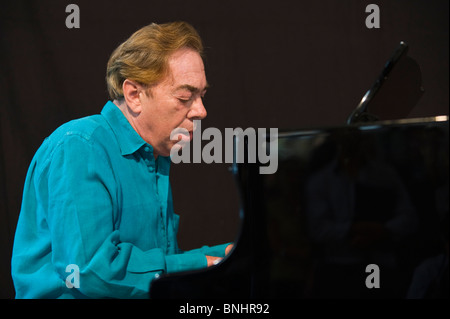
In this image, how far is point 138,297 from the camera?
1.53m

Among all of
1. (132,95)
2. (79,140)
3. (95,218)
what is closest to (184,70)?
(132,95)

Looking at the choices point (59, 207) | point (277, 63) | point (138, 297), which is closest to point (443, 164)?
point (138, 297)

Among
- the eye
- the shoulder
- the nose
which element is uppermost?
the eye

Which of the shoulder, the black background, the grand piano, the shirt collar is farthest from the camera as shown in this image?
the black background

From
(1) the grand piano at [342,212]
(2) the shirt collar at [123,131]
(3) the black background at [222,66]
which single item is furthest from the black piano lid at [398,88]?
(3) the black background at [222,66]

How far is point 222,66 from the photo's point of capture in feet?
10.3

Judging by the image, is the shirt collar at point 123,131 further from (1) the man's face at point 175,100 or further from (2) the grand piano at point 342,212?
(2) the grand piano at point 342,212

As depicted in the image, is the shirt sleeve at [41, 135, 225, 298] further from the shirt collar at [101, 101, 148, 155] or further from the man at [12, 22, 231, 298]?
the shirt collar at [101, 101, 148, 155]

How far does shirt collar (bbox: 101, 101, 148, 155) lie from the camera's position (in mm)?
1783

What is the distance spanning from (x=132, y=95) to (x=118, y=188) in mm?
384

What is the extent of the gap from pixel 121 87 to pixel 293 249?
995 millimetres

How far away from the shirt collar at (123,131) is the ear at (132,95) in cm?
5

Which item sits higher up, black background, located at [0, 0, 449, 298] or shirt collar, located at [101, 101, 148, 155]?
black background, located at [0, 0, 449, 298]

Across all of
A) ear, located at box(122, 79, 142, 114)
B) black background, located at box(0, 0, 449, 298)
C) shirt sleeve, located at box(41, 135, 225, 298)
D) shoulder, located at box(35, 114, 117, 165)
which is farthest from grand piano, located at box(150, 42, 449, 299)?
black background, located at box(0, 0, 449, 298)
